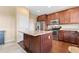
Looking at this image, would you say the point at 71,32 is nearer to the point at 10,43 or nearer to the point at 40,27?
the point at 40,27

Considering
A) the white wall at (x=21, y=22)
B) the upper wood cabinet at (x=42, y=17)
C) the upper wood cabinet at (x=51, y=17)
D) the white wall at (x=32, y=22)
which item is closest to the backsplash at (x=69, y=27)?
the upper wood cabinet at (x=51, y=17)

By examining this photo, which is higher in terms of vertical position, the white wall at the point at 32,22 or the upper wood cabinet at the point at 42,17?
the upper wood cabinet at the point at 42,17

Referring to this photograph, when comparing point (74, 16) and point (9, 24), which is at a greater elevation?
point (74, 16)

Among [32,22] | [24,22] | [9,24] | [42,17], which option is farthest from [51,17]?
[9,24]

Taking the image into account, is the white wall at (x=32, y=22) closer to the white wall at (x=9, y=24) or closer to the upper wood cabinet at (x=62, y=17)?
the white wall at (x=9, y=24)

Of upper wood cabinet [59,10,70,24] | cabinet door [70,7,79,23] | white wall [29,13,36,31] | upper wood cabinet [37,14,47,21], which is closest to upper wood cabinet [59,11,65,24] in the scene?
upper wood cabinet [59,10,70,24]

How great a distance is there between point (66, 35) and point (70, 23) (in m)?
0.20

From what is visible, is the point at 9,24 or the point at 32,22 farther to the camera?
the point at 9,24

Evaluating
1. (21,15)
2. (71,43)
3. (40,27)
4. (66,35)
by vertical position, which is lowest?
(71,43)

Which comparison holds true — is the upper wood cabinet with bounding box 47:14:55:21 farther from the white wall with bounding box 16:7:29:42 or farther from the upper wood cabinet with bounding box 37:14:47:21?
the white wall with bounding box 16:7:29:42

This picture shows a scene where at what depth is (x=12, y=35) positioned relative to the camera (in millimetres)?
1147

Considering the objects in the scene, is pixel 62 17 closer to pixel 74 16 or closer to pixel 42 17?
pixel 74 16
